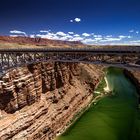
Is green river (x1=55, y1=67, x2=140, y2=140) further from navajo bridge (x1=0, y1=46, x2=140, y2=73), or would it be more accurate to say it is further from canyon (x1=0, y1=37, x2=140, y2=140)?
navajo bridge (x1=0, y1=46, x2=140, y2=73)

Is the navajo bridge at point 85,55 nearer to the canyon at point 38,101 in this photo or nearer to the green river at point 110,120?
the canyon at point 38,101

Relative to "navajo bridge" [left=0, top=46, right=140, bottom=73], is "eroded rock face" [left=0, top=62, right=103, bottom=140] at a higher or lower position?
lower

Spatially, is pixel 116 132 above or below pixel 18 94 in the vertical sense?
below

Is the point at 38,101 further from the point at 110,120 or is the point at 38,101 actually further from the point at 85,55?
the point at 110,120

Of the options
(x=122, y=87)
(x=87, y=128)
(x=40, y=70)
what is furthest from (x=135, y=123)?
(x=122, y=87)

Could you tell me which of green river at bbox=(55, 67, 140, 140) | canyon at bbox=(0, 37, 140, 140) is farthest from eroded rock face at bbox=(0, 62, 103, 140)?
green river at bbox=(55, 67, 140, 140)

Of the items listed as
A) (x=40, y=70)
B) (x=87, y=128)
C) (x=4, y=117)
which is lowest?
(x=87, y=128)

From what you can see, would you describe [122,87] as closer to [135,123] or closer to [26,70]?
[135,123]
